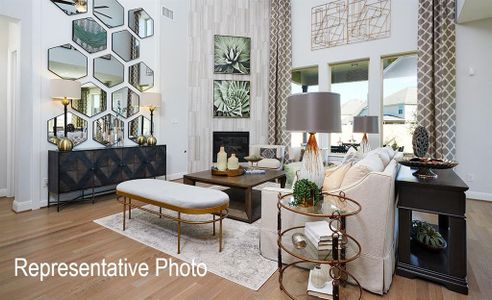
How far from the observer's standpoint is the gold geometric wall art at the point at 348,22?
487 cm

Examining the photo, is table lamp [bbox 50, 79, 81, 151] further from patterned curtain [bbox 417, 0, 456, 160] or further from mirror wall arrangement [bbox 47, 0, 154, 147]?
patterned curtain [bbox 417, 0, 456, 160]

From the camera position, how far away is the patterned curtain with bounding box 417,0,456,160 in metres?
4.27

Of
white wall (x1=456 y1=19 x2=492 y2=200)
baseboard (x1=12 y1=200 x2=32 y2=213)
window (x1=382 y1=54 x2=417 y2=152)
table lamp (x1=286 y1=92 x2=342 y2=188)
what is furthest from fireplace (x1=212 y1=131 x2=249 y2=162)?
table lamp (x1=286 y1=92 x2=342 y2=188)

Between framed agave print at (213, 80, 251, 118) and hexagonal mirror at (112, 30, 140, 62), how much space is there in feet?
6.05

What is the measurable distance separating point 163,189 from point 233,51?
4438 millimetres

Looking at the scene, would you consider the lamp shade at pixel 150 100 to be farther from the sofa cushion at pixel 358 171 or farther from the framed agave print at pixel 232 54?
the sofa cushion at pixel 358 171

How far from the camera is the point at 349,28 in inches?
204

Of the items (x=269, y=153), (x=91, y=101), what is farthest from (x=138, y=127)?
(x=269, y=153)

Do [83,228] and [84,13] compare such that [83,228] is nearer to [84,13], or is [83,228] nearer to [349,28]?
[84,13]

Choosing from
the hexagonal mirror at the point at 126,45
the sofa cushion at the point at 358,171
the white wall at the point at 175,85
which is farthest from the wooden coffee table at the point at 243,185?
the hexagonal mirror at the point at 126,45

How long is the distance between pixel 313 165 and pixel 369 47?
14.0 feet

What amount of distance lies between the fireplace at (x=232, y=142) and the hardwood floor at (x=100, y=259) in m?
3.20

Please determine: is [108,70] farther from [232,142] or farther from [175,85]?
[232,142]

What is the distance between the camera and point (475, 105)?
4188mm
